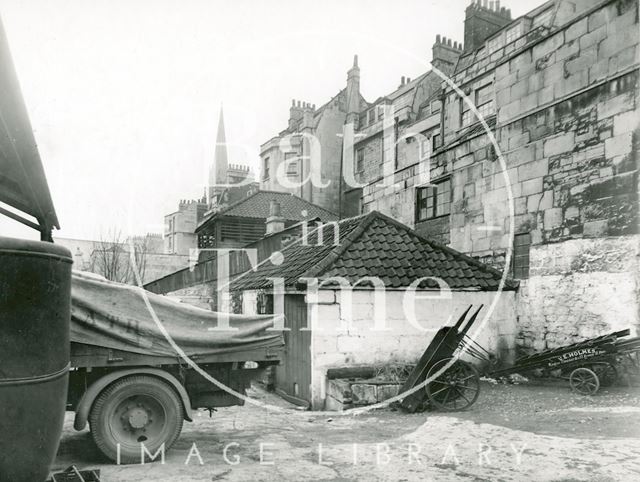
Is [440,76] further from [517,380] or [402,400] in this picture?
Answer: [402,400]

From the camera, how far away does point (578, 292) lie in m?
10.5

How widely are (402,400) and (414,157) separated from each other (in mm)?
21516

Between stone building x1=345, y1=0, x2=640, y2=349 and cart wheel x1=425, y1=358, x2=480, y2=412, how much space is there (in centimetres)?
325

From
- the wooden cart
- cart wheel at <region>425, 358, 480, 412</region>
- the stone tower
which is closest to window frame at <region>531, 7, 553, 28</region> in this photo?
cart wheel at <region>425, 358, 480, 412</region>

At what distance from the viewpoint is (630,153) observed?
374 inches

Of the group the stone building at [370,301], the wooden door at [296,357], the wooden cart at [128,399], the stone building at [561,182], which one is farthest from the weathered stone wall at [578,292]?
the wooden cart at [128,399]

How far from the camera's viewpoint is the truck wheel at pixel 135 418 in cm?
598

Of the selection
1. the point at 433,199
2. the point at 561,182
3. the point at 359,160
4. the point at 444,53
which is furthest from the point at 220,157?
the point at 561,182

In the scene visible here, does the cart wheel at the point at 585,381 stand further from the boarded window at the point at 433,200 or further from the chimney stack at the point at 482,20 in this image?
the chimney stack at the point at 482,20

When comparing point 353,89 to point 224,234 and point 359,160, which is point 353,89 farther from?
point 224,234

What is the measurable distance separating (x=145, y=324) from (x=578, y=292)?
8.51 metres

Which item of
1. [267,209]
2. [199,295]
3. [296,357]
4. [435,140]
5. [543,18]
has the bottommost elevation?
[296,357]

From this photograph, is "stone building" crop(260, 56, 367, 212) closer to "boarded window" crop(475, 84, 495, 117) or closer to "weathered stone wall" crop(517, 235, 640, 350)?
"boarded window" crop(475, 84, 495, 117)

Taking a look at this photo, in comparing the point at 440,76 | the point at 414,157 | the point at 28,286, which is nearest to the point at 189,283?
the point at 414,157
